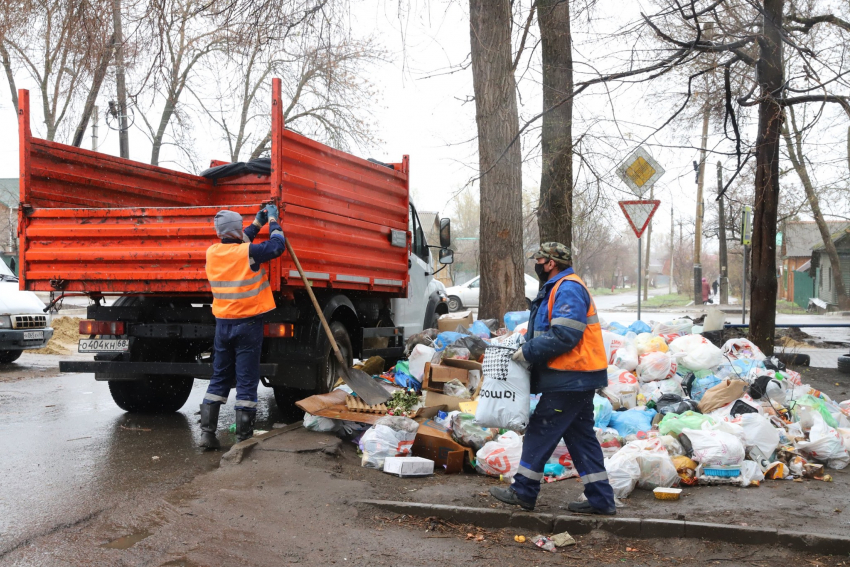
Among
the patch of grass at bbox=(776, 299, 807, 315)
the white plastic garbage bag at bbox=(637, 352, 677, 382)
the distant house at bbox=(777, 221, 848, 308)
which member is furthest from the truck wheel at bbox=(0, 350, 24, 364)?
the distant house at bbox=(777, 221, 848, 308)

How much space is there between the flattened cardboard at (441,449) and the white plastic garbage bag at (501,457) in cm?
13

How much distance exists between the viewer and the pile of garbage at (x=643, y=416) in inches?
194

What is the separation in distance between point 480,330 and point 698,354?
7.47 feet

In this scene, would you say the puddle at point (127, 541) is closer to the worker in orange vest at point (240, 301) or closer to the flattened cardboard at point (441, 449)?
the worker in orange vest at point (240, 301)

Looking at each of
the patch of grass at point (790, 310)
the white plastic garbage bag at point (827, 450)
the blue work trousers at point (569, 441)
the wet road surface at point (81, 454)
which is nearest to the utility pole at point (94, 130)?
the wet road surface at point (81, 454)

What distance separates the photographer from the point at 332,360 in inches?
276

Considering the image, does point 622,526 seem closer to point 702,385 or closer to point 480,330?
point 702,385

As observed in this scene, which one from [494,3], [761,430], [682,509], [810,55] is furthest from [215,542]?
[494,3]

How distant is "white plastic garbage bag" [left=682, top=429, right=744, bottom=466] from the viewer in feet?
16.6

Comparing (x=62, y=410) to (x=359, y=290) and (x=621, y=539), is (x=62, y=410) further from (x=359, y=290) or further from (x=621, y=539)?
(x=621, y=539)

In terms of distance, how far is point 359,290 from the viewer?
24.9ft

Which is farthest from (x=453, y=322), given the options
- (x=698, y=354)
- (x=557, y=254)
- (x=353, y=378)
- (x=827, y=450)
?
(x=557, y=254)

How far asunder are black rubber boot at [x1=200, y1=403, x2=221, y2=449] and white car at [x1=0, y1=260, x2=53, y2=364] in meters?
5.65

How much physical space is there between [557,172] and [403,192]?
2055 mm
